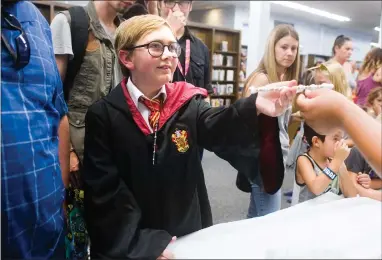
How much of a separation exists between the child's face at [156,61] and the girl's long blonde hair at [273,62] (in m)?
0.16

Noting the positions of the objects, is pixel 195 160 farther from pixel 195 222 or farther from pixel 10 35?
pixel 10 35

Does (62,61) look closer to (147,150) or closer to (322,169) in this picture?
(147,150)

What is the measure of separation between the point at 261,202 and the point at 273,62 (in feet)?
0.93

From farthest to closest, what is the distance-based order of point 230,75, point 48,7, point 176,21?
point 230,75 < point 48,7 < point 176,21

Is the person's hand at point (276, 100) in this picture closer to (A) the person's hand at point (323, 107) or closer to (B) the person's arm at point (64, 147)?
(A) the person's hand at point (323, 107)

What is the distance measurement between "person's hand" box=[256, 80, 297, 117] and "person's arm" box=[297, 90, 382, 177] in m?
0.02

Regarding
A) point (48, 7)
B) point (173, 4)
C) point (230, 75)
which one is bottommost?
point (230, 75)

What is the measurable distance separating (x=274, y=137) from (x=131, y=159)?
27 centimetres

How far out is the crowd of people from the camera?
0.63 m

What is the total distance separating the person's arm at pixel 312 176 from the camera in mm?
681

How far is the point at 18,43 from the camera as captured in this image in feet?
2.14

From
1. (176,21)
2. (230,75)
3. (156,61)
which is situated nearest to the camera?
(156,61)

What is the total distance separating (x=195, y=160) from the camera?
28.9 inches

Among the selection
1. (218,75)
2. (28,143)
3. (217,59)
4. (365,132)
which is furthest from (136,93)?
(218,75)
